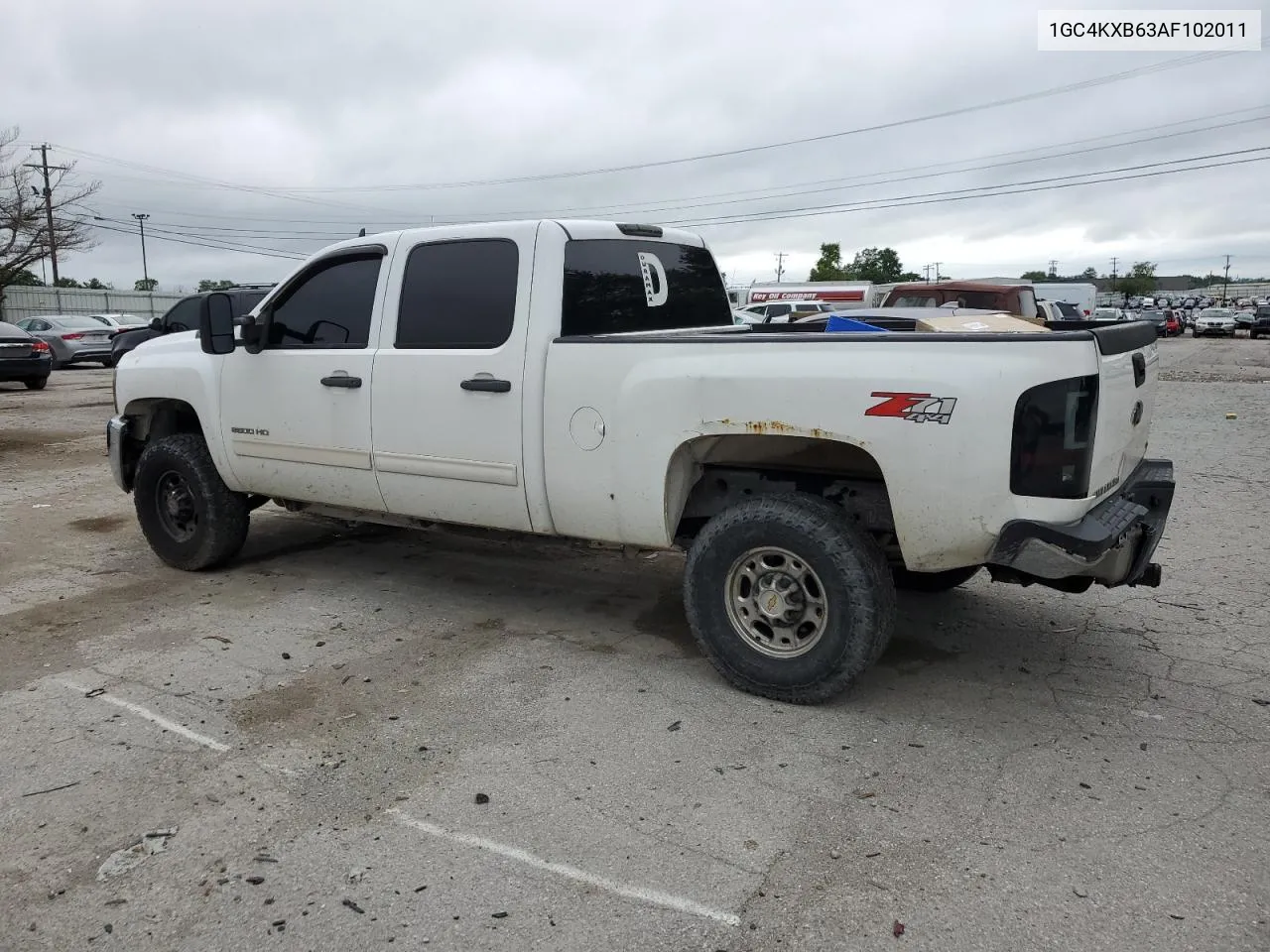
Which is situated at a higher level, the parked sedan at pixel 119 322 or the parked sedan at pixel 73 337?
the parked sedan at pixel 119 322

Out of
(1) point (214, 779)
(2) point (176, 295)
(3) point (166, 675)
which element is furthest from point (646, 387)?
(2) point (176, 295)

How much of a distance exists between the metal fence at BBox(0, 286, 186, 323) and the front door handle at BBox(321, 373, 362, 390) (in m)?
34.2

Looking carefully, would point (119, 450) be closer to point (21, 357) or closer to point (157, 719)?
point (157, 719)

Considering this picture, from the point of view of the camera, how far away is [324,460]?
5.18 metres

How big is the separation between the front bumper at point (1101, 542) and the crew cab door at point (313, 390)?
3194mm

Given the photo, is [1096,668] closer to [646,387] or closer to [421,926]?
[646,387]

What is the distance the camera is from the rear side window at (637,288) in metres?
4.57

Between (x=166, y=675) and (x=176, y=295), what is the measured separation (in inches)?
1893

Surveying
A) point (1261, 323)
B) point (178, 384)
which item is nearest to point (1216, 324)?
point (1261, 323)

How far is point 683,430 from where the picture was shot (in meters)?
3.94

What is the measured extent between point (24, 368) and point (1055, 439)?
19053 mm

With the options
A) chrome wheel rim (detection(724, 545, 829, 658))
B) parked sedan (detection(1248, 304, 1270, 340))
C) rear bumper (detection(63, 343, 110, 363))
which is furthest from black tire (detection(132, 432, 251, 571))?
parked sedan (detection(1248, 304, 1270, 340))

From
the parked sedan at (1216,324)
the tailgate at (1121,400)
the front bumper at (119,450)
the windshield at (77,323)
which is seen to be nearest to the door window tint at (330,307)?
the front bumper at (119,450)

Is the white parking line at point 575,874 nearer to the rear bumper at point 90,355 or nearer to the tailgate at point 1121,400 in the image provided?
the tailgate at point 1121,400
